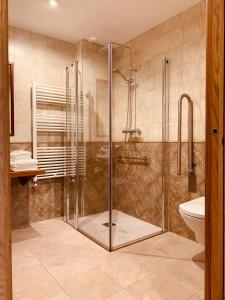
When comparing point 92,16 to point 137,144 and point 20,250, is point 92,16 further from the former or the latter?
point 20,250

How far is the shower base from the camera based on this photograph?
240 cm

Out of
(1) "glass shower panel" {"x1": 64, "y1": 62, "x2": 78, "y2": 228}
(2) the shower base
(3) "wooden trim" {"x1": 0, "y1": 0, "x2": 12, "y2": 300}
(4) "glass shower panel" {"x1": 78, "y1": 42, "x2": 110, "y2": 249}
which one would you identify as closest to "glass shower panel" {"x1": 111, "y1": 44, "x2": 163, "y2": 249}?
(2) the shower base

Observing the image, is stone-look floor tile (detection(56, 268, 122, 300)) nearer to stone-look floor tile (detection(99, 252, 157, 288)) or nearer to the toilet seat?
stone-look floor tile (detection(99, 252, 157, 288))

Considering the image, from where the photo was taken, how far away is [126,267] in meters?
1.89

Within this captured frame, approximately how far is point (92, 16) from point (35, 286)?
2.63 metres

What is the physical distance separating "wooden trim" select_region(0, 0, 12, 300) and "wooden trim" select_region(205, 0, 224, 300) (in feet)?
2.86

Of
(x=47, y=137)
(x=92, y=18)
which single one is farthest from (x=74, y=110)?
(x=92, y=18)

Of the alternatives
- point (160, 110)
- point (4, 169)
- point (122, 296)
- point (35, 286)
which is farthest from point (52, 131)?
point (4, 169)

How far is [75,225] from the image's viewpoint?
2799 millimetres

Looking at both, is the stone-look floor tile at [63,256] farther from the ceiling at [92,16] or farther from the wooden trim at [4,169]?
the ceiling at [92,16]

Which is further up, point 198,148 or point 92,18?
point 92,18

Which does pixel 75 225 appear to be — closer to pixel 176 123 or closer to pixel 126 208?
pixel 126 208

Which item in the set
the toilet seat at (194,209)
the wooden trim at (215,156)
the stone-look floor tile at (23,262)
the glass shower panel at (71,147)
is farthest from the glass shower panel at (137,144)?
the wooden trim at (215,156)

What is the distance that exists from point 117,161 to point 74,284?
54.5 inches
